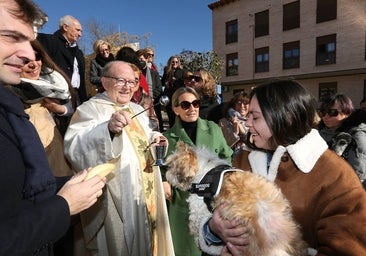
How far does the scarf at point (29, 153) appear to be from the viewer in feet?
4.69

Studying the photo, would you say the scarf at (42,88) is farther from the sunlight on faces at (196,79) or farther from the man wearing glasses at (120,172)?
the sunlight on faces at (196,79)

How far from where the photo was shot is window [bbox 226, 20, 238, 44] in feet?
103

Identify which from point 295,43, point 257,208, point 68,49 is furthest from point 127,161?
point 295,43

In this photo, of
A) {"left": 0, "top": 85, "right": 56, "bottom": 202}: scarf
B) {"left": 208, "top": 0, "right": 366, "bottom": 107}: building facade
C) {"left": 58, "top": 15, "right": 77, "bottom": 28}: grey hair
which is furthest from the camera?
{"left": 208, "top": 0, "right": 366, "bottom": 107}: building facade

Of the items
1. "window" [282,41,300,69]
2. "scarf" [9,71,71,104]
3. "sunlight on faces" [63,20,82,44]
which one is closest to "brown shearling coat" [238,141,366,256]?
"scarf" [9,71,71,104]

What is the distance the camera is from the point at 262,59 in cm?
3005

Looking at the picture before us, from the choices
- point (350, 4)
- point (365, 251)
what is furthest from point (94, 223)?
point (350, 4)

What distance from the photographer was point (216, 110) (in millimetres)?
5590

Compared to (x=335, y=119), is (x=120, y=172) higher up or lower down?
lower down

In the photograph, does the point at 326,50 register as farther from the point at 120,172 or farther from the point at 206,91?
the point at 120,172

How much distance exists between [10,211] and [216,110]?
14.8 ft

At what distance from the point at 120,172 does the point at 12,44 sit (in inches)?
59.3

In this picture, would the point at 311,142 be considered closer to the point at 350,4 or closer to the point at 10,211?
the point at 10,211

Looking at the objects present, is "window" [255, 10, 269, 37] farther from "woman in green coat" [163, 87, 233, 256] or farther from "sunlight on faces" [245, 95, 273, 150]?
"sunlight on faces" [245, 95, 273, 150]
